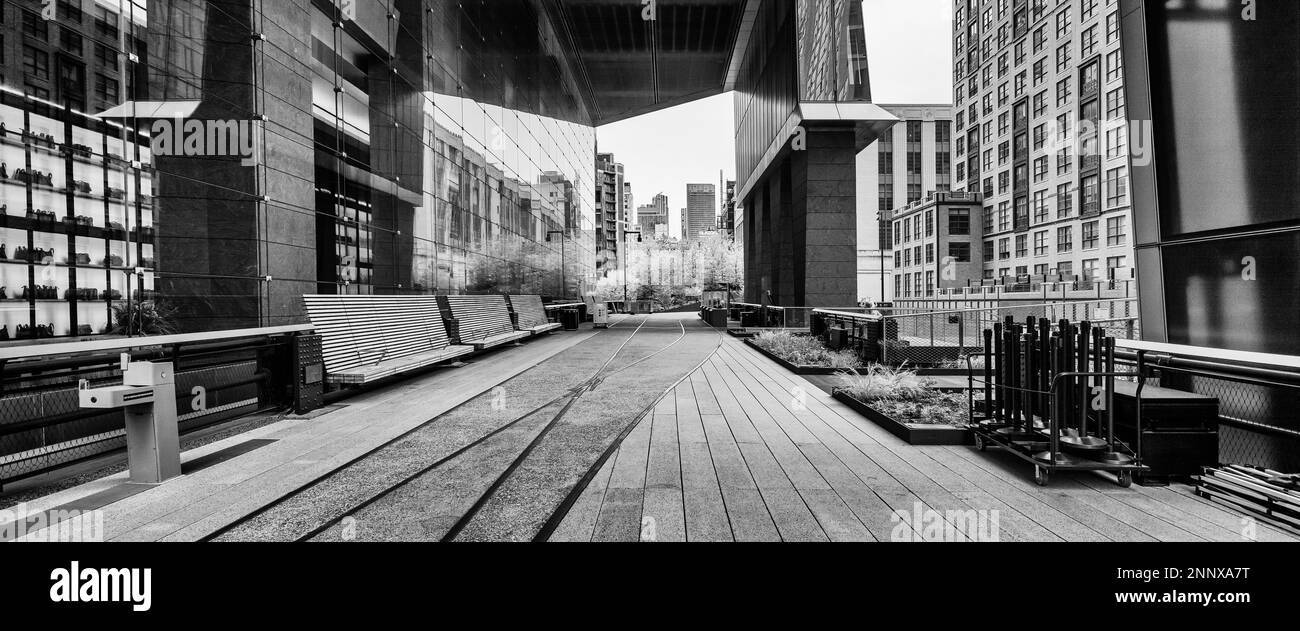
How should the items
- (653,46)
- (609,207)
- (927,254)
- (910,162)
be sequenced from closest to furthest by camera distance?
(653,46) < (927,254) < (910,162) < (609,207)

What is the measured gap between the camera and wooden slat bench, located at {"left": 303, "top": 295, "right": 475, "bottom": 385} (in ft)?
24.5

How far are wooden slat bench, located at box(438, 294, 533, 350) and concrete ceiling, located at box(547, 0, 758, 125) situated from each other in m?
18.6

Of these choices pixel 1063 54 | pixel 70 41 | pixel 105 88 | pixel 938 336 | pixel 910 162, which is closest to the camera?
pixel 70 41

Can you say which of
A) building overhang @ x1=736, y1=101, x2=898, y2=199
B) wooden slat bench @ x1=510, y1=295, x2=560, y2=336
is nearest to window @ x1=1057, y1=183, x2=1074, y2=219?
building overhang @ x1=736, y1=101, x2=898, y2=199

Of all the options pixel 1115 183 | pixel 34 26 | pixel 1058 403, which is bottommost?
pixel 1058 403

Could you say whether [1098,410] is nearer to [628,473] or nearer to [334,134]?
[628,473]

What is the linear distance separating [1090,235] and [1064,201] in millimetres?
2023

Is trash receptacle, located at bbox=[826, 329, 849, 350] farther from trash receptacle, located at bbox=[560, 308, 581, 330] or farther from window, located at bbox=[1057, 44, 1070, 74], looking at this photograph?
trash receptacle, located at bbox=[560, 308, 581, 330]

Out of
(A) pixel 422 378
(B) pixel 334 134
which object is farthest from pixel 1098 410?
(B) pixel 334 134

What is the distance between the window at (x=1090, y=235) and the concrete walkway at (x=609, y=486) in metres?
19.6

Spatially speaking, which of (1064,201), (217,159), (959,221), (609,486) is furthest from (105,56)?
(959,221)

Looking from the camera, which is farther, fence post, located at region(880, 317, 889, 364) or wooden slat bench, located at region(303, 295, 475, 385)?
fence post, located at region(880, 317, 889, 364)

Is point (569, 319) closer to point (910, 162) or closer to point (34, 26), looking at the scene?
point (34, 26)

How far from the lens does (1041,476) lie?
151 inches
